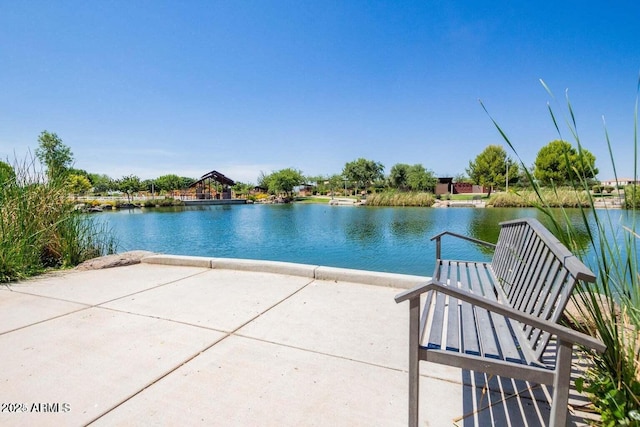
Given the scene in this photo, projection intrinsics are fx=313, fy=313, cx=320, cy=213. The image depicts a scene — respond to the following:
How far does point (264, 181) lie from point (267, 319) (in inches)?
2397

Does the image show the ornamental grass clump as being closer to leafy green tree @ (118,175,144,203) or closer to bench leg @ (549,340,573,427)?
bench leg @ (549,340,573,427)

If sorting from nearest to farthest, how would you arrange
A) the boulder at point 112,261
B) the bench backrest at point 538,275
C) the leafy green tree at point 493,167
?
the bench backrest at point 538,275 → the boulder at point 112,261 → the leafy green tree at point 493,167

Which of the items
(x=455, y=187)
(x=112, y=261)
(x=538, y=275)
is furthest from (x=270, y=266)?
(x=455, y=187)

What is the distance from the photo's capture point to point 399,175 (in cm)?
4400

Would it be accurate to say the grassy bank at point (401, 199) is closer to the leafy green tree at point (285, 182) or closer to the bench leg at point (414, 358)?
the leafy green tree at point (285, 182)

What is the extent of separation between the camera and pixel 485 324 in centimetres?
171

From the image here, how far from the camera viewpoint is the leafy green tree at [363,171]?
161 ft

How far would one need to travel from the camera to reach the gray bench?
47.5 inches

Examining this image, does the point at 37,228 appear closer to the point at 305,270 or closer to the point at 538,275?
the point at 305,270

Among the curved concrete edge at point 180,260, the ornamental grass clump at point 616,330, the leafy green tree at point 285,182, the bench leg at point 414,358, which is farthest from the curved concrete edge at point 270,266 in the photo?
the leafy green tree at point 285,182

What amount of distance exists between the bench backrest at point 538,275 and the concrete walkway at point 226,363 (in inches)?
20.4

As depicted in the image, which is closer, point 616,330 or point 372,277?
point 616,330

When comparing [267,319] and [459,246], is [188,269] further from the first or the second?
[459,246]

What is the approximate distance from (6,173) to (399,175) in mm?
42697
